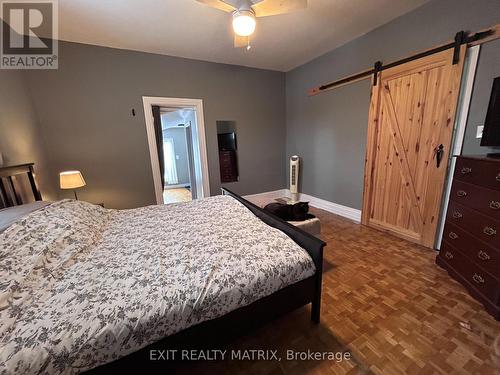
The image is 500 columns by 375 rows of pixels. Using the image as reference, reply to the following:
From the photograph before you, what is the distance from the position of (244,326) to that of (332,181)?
9.41ft

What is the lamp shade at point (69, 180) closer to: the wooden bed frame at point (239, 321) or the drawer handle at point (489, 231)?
the wooden bed frame at point (239, 321)

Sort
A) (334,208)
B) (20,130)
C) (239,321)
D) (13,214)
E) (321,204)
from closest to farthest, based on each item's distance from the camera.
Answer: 1. (239,321)
2. (13,214)
3. (20,130)
4. (334,208)
5. (321,204)

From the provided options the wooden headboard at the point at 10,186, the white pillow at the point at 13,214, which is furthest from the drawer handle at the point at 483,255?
the wooden headboard at the point at 10,186

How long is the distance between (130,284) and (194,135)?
299 centimetres

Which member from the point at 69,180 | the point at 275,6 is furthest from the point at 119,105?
the point at 275,6

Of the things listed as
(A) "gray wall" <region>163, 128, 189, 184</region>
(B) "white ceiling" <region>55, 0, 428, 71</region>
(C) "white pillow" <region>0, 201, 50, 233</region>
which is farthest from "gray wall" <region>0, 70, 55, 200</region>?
(A) "gray wall" <region>163, 128, 189, 184</region>

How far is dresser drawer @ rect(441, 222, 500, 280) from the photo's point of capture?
1.42 meters

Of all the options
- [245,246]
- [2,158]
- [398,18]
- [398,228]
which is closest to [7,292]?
[245,246]

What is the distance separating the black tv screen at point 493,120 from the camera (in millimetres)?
1577

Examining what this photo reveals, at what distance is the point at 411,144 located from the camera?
7.72 ft

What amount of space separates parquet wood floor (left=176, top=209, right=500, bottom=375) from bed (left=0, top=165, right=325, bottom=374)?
0.20m

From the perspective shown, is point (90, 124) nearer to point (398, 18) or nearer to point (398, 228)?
point (398, 18)

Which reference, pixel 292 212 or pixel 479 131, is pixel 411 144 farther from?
pixel 292 212

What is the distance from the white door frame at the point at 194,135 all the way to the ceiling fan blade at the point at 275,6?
6.32 feet
